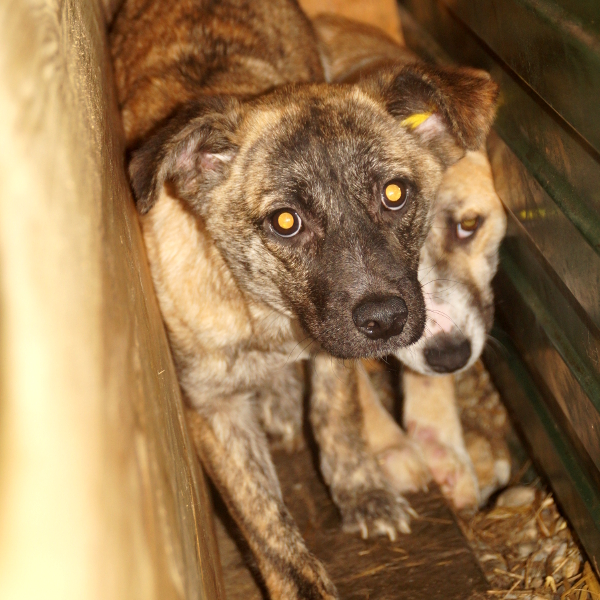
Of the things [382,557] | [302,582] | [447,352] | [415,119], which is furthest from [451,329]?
[302,582]

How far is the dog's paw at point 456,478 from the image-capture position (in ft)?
11.6

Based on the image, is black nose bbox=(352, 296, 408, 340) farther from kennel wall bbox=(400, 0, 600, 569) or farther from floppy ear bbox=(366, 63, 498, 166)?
floppy ear bbox=(366, 63, 498, 166)

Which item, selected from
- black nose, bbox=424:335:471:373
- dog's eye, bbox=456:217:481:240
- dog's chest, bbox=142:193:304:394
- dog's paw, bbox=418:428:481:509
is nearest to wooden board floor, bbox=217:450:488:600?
dog's paw, bbox=418:428:481:509

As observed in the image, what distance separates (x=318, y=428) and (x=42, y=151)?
256 centimetres

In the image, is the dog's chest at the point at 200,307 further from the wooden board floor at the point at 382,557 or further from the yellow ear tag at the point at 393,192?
the wooden board floor at the point at 382,557

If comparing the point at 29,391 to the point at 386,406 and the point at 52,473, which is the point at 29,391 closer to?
the point at 52,473

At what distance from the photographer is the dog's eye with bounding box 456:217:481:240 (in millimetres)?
3312

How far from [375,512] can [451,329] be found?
3.02 ft

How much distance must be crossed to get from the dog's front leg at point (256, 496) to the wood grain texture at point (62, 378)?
4.76ft

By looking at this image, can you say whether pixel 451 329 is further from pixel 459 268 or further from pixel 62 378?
pixel 62 378

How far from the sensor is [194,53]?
333 centimetres

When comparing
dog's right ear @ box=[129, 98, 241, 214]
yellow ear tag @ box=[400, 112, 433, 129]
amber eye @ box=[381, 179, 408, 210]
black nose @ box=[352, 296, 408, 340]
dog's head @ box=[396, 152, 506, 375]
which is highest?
dog's right ear @ box=[129, 98, 241, 214]

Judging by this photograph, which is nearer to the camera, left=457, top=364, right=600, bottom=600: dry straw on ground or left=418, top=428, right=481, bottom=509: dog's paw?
left=457, top=364, right=600, bottom=600: dry straw on ground

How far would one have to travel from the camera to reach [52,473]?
857 millimetres
